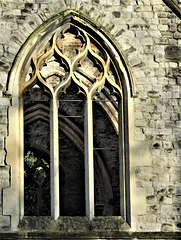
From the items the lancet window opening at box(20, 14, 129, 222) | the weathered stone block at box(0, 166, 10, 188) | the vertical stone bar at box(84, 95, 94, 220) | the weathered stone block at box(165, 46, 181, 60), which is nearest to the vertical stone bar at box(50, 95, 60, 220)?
the lancet window opening at box(20, 14, 129, 222)

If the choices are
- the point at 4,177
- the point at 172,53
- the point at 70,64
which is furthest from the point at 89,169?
the point at 172,53

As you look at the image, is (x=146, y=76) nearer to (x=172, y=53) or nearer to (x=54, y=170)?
(x=172, y=53)

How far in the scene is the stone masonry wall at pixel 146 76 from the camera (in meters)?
7.00

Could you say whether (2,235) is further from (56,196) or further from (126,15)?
(126,15)

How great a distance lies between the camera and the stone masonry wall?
700 cm

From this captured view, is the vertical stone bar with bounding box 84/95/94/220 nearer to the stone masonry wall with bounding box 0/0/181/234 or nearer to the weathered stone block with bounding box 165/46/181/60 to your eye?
the stone masonry wall with bounding box 0/0/181/234

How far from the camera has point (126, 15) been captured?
7379mm

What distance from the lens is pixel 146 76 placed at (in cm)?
727

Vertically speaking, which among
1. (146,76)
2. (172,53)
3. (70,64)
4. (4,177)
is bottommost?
(4,177)

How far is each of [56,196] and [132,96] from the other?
1.66 meters

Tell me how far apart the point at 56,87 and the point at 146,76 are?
1221 mm

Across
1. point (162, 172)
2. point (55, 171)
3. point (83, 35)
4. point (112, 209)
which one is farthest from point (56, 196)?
point (112, 209)

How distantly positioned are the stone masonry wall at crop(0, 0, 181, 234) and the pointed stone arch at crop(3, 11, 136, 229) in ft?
0.28

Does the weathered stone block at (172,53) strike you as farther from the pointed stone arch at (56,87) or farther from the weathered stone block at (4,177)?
the weathered stone block at (4,177)
